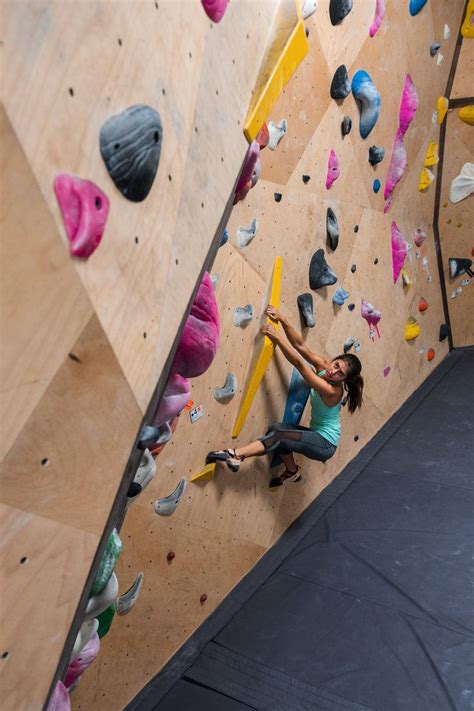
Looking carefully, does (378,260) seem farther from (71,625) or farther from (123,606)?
(71,625)

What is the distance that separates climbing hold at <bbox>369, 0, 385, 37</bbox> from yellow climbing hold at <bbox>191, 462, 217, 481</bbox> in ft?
7.05

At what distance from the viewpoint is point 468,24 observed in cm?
475

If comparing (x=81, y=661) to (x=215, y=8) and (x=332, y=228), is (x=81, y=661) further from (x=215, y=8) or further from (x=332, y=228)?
(x=332, y=228)

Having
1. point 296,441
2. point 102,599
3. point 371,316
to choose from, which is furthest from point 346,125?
point 102,599

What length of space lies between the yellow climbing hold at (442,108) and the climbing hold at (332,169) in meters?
1.71

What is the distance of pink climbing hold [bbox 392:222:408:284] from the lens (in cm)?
442

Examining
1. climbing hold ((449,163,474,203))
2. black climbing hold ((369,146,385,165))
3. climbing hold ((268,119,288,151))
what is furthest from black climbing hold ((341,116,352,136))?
climbing hold ((449,163,474,203))

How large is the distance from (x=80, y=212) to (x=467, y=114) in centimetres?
462

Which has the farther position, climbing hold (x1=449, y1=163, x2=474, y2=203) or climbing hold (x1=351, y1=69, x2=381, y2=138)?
climbing hold (x1=449, y1=163, x2=474, y2=203)

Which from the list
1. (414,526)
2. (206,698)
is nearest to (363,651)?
(206,698)

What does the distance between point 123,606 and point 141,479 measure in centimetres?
61

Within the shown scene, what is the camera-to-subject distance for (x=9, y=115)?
30.7 inches

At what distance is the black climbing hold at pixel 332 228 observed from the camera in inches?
138

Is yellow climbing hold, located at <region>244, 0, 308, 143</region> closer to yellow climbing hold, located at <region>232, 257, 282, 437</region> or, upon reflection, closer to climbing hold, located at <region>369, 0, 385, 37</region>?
yellow climbing hold, located at <region>232, 257, 282, 437</region>
